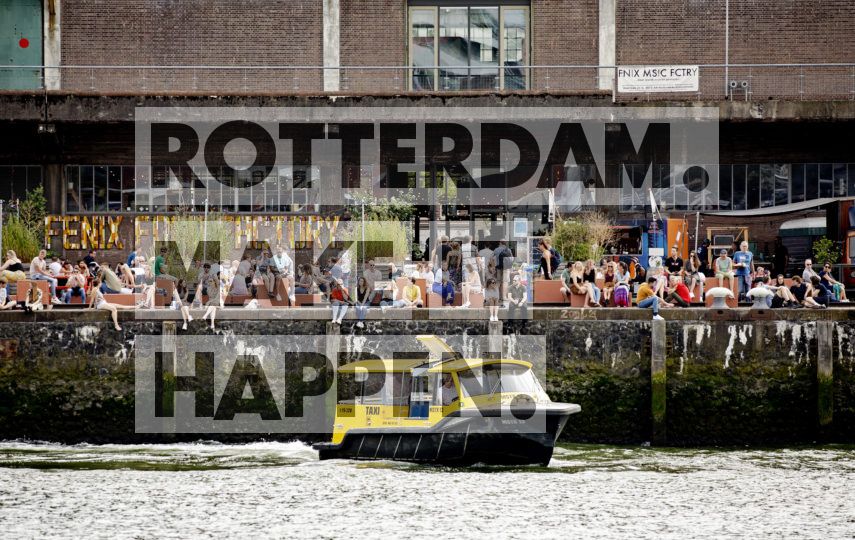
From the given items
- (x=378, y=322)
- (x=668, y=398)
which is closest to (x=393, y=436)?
(x=378, y=322)

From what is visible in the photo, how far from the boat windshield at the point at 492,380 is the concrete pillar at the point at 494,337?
2544 millimetres

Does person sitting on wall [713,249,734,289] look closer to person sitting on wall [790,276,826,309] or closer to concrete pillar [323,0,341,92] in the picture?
person sitting on wall [790,276,826,309]

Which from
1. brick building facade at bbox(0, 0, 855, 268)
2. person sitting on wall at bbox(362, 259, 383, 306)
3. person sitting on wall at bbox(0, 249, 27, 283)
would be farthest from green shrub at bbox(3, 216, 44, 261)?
person sitting on wall at bbox(362, 259, 383, 306)

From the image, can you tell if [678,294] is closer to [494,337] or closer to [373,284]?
[494,337]

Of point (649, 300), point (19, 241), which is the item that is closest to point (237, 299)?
point (19, 241)

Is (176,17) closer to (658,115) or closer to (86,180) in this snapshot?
(86,180)

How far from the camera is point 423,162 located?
36.9 metres

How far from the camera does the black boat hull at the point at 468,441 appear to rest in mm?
22594

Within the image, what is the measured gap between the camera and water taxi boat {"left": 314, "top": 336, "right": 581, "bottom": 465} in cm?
2261

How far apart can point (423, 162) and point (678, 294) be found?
12.3 metres

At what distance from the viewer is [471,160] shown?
3700 cm

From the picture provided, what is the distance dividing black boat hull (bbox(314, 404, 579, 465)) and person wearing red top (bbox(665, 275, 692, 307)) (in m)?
4.73

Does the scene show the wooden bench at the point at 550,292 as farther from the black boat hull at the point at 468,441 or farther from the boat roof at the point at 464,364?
the black boat hull at the point at 468,441

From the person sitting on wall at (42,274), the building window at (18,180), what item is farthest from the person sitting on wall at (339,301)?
the building window at (18,180)
